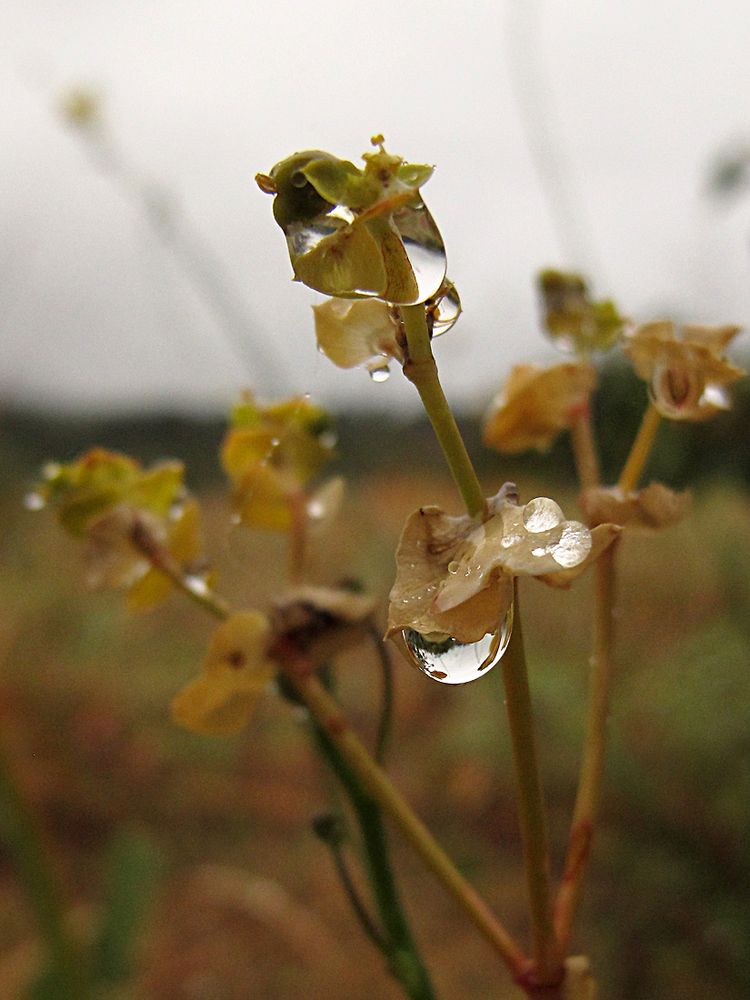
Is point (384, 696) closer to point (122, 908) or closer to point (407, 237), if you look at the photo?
point (407, 237)

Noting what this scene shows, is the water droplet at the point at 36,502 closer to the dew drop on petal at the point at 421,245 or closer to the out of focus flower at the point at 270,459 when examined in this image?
the out of focus flower at the point at 270,459

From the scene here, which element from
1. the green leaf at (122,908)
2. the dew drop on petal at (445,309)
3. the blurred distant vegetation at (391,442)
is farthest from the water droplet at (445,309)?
the green leaf at (122,908)

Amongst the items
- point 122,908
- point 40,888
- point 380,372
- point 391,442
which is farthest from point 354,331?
point 391,442

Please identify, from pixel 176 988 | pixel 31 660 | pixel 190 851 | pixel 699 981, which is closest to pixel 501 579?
pixel 699 981

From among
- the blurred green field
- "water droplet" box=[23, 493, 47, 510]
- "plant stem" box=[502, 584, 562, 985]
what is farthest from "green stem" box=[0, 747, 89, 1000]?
"plant stem" box=[502, 584, 562, 985]

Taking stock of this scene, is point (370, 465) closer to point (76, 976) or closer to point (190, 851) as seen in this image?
point (190, 851)
